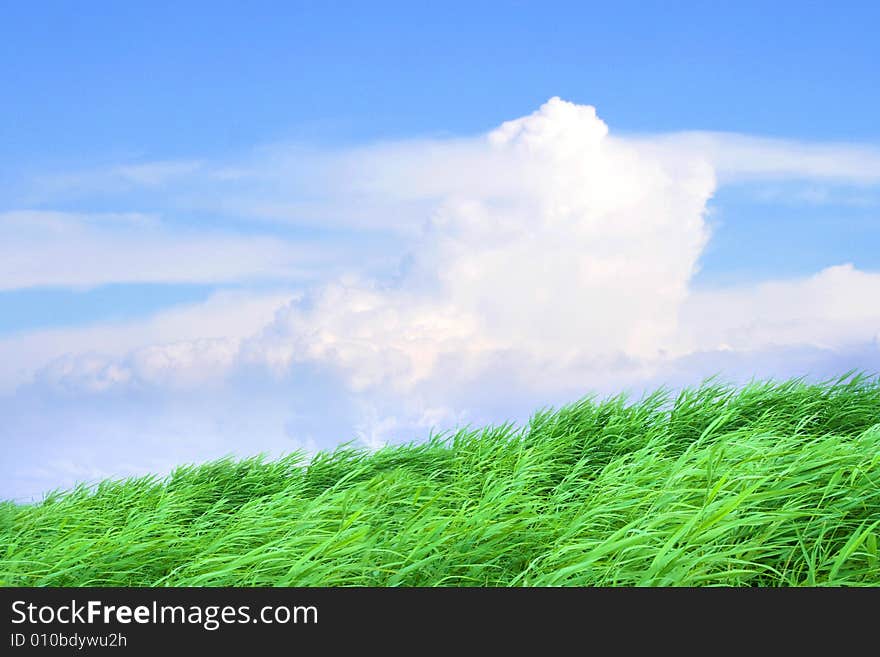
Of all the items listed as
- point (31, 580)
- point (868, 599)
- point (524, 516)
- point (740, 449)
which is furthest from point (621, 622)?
point (31, 580)

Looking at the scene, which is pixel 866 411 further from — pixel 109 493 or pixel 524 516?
pixel 109 493

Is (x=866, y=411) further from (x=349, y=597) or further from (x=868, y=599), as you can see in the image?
(x=349, y=597)

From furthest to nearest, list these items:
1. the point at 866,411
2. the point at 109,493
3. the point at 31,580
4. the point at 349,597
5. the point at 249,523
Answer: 1. the point at 109,493
2. the point at 866,411
3. the point at 249,523
4. the point at 31,580
5. the point at 349,597

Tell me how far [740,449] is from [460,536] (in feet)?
5.45

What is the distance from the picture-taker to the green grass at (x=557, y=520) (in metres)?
3.11

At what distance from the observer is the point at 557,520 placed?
3891 mm

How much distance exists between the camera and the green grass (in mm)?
3105

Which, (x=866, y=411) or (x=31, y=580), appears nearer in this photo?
(x=31, y=580)

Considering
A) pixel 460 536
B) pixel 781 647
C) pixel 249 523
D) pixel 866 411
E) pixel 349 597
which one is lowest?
pixel 781 647

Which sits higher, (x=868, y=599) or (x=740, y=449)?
(x=740, y=449)

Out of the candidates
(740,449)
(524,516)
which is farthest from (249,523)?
(740,449)

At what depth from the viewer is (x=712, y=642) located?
105 inches

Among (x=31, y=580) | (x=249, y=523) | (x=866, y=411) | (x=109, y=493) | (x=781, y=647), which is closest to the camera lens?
(x=781, y=647)

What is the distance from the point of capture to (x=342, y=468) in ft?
20.7
